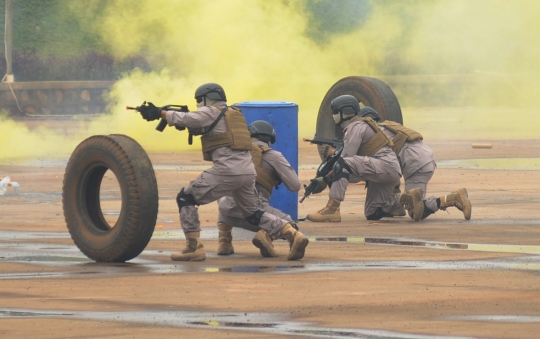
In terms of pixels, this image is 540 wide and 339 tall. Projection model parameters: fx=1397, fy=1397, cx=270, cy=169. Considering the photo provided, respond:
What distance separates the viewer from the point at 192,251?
11.4 m

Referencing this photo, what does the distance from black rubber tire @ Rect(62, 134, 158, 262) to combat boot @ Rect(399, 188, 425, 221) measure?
3.71 metres

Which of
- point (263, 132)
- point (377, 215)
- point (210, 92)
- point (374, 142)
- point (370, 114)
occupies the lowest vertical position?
point (377, 215)

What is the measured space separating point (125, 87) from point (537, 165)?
16.1m

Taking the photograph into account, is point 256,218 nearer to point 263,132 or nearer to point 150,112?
point 263,132

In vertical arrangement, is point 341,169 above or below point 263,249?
above

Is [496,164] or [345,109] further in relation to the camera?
[496,164]

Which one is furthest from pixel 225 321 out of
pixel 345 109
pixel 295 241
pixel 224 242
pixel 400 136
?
pixel 400 136

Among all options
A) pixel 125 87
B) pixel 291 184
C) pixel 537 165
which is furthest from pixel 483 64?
pixel 291 184

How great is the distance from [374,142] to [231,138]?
3.35 metres

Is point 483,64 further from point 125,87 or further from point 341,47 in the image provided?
point 125,87

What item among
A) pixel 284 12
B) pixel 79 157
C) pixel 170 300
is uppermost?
pixel 284 12

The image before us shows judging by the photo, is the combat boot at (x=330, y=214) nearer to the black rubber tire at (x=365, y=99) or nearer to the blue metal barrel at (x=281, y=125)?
the blue metal barrel at (x=281, y=125)

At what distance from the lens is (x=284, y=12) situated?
113ft

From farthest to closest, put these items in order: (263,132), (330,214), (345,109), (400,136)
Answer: (400,136), (345,109), (330,214), (263,132)
